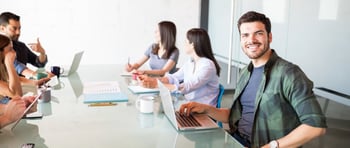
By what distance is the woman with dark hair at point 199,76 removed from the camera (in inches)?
95.3

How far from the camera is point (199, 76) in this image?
2439 mm

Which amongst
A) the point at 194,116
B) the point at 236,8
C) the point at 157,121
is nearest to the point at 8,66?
the point at 157,121

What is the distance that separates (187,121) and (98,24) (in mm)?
3541

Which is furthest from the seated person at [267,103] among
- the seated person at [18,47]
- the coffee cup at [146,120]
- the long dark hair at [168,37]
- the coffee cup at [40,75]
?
the seated person at [18,47]

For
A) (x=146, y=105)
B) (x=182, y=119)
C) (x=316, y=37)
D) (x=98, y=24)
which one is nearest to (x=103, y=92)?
(x=146, y=105)

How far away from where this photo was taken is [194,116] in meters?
1.76

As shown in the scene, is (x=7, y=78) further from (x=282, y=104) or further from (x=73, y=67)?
(x=282, y=104)

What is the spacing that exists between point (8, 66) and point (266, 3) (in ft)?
7.82

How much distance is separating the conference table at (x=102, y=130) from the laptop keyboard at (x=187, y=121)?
2.4 inches

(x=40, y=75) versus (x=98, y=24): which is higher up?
(x=98, y=24)

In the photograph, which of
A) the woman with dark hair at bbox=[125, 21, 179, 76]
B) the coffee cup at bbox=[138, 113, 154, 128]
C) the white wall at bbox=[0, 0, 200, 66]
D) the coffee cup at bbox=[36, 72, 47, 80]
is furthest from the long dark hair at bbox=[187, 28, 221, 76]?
the white wall at bbox=[0, 0, 200, 66]

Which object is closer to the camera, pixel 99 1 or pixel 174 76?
pixel 174 76

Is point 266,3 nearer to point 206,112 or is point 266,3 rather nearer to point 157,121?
point 206,112

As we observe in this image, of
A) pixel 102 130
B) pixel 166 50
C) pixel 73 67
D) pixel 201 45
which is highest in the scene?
pixel 201 45
